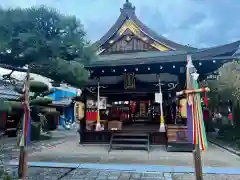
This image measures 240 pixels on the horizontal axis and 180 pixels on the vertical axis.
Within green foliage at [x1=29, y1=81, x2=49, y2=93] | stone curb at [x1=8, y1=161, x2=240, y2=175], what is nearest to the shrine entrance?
green foliage at [x1=29, y1=81, x2=49, y2=93]

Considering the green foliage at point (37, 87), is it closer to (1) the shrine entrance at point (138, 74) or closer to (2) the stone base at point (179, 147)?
(1) the shrine entrance at point (138, 74)

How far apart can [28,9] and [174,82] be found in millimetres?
7250

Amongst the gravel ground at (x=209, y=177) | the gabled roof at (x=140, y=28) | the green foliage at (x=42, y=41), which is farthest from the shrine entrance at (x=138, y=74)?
the green foliage at (x=42, y=41)

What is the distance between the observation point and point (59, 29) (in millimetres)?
4586

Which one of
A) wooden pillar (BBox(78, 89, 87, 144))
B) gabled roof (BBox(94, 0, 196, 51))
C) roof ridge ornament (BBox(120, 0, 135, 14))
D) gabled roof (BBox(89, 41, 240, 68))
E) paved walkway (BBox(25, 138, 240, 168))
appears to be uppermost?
roof ridge ornament (BBox(120, 0, 135, 14))

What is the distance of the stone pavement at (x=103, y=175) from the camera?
5520 millimetres

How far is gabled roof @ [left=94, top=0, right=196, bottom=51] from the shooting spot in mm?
11836

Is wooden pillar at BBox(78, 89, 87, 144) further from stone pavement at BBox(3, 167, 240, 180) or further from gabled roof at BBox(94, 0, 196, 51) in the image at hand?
stone pavement at BBox(3, 167, 240, 180)

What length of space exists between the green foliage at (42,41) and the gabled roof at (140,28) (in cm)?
705

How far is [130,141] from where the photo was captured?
32.5 feet

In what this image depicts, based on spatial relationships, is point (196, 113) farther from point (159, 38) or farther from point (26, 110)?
point (159, 38)

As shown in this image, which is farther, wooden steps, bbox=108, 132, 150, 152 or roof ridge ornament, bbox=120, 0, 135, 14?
roof ridge ornament, bbox=120, 0, 135, 14

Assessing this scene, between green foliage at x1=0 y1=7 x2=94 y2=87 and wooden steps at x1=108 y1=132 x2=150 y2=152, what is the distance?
5250 mm

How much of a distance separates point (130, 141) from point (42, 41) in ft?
21.6
